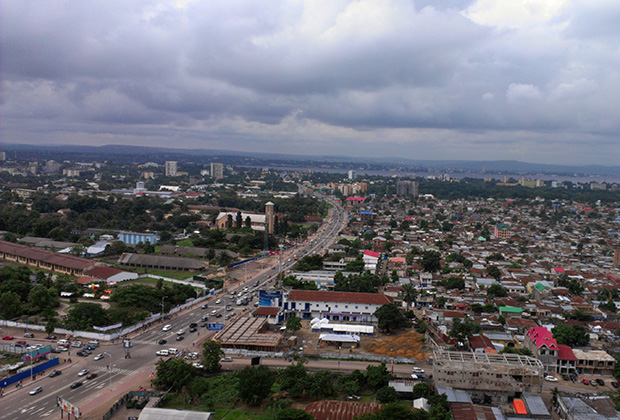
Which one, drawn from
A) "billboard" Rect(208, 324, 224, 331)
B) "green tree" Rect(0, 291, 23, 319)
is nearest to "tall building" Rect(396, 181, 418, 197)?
"billboard" Rect(208, 324, 224, 331)

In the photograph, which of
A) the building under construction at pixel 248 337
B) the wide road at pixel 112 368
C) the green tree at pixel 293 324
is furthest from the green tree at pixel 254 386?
the green tree at pixel 293 324

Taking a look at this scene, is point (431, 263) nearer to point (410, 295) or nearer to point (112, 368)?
point (410, 295)

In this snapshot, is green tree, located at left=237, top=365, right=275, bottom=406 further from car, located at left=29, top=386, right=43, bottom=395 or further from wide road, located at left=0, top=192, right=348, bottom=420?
car, located at left=29, top=386, right=43, bottom=395

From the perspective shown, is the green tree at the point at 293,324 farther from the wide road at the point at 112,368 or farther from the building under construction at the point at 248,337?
the wide road at the point at 112,368

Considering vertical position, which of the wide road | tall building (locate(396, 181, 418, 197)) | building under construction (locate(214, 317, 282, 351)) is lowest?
the wide road

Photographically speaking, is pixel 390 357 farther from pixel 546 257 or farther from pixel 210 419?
pixel 546 257

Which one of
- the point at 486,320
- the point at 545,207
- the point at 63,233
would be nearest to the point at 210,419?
the point at 486,320

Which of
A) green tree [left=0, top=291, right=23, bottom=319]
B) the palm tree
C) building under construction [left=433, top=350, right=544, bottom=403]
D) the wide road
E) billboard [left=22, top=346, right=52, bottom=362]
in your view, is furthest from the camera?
the palm tree
